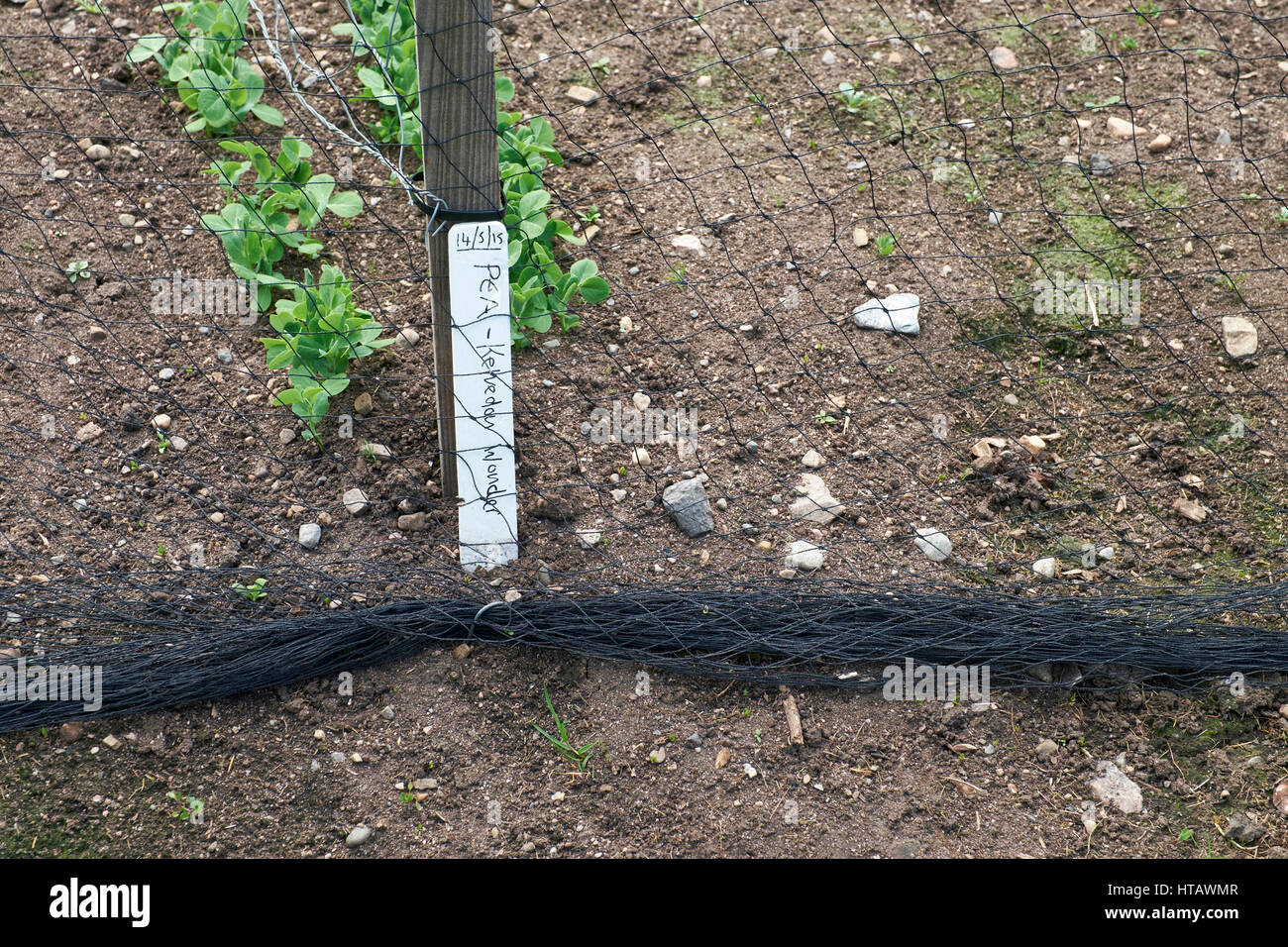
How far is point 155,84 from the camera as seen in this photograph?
3342 mm

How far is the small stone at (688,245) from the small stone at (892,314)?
0.51 meters

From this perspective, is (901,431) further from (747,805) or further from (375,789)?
(375,789)

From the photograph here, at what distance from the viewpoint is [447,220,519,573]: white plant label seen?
221cm

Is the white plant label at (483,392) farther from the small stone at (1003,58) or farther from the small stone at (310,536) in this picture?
the small stone at (1003,58)

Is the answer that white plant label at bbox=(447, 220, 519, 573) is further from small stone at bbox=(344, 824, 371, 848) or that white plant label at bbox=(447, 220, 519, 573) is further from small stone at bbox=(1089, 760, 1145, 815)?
small stone at bbox=(1089, 760, 1145, 815)

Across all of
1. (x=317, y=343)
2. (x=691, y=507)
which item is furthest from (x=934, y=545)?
(x=317, y=343)

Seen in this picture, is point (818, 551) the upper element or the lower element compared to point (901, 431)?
lower

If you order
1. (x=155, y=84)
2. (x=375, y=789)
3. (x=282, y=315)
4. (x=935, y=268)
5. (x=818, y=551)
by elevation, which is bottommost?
(x=375, y=789)

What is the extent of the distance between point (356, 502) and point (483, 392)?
495 mm

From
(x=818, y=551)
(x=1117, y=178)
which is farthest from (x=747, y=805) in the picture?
(x=1117, y=178)

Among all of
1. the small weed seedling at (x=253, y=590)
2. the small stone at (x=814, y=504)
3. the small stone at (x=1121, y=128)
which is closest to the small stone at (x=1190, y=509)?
the small stone at (x=814, y=504)

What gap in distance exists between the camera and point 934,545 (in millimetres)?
2594

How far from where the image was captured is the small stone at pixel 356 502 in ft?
8.38

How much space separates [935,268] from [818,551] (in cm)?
108
